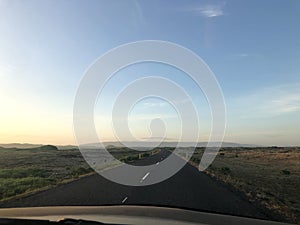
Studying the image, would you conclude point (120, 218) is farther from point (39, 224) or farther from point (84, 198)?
point (84, 198)

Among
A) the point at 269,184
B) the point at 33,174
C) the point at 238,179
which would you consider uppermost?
the point at 33,174

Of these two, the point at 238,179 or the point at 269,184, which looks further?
the point at 238,179

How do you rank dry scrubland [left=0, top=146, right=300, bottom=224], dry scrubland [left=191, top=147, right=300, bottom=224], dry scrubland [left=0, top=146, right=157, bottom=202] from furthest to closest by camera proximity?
dry scrubland [left=0, top=146, right=157, bottom=202], dry scrubland [left=0, top=146, right=300, bottom=224], dry scrubland [left=191, top=147, right=300, bottom=224]

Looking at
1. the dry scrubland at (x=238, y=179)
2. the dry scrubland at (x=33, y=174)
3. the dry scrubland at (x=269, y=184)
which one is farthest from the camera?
the dry scrubland at (x=33, y=174)

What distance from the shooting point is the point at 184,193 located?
17156 mm

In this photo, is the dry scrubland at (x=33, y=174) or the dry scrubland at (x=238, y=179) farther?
the dry scrubland at (x=33, y=174)

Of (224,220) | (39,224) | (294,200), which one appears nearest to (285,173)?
(294,200)

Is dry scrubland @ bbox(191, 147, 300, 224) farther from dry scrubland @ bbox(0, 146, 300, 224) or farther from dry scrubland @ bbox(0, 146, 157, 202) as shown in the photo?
dry scrubland @ bbox(0, 146, 157, 202)

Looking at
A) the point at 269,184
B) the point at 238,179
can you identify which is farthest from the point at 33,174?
the point at 269,184

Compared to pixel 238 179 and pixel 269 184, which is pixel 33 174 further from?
pixel 269 184

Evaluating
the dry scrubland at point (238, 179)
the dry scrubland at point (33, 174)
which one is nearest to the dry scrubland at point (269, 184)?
the dry scrubland at point (238, 179)

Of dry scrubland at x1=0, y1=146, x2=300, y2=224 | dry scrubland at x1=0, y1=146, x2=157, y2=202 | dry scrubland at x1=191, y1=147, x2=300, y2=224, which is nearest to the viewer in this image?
dry scrubland at x1=191, y1=147, x2=300, y2=224

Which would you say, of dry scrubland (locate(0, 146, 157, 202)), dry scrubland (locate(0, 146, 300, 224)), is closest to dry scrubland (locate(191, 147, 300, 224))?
dry scrubland (locate(0, 146, 300, 224))

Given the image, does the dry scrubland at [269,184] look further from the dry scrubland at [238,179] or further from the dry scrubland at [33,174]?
the dry scrubland at [33,174]
